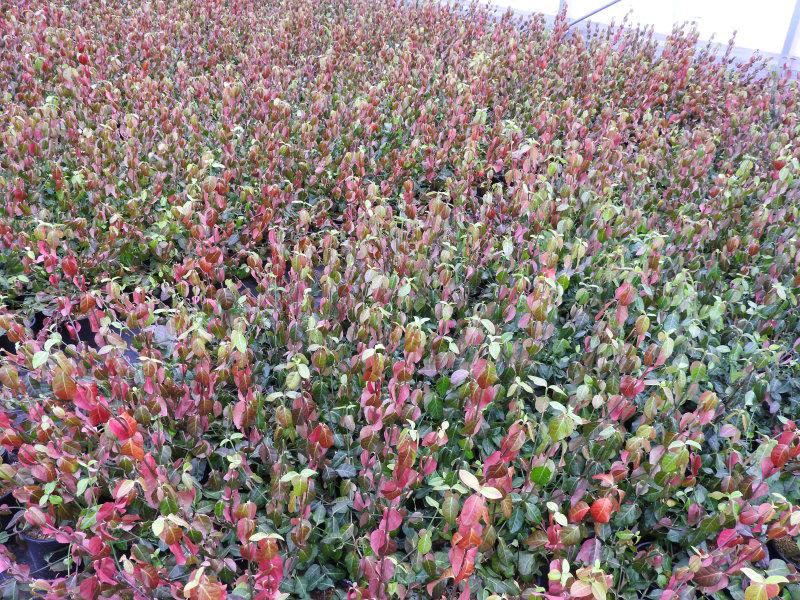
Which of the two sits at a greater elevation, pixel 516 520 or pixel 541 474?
pixel 541 474

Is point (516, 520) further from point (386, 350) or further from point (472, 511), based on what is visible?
point (386, 350)

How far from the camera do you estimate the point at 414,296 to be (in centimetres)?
247

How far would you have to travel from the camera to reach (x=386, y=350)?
2145mm

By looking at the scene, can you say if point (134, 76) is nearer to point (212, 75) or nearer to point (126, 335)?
point (212, 75)

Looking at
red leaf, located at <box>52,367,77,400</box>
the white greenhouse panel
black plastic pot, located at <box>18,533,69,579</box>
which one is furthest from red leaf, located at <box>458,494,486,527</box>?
the white greenhouse panel

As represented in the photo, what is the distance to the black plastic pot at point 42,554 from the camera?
1904mm

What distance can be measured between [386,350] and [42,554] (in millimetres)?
1292

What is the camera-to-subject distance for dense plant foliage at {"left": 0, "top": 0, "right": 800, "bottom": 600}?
1671 mm

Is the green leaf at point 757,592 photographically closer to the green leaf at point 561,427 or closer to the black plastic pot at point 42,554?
the green leaf at point 561,427

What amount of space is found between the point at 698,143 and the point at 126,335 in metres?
3.76

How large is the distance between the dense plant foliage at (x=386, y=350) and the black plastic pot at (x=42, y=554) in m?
0.04

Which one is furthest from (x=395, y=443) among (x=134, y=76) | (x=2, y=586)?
(x=134, y=76)

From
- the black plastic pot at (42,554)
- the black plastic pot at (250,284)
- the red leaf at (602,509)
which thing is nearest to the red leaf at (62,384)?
the black plastic pot at (42,554)

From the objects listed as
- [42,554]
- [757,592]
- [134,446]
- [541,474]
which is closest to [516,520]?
[541,474]
